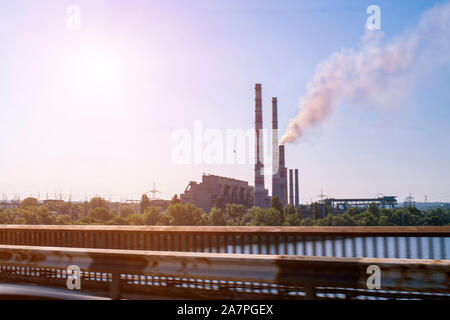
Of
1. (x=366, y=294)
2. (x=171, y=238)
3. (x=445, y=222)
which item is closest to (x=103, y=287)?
(x=171, y=238)

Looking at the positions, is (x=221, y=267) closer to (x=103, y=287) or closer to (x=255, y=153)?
(x=103, y=287)

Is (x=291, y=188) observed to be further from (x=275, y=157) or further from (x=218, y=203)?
(x=275, y=157)

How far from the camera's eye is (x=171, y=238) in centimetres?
888

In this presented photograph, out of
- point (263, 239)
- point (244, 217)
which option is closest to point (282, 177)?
point (244, 217)

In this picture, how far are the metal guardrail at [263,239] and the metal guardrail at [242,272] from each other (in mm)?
2148

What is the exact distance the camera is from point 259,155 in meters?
96.0

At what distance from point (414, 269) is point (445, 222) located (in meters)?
86.0

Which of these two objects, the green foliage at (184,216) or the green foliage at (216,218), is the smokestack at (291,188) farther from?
the green foliage at (184,216)

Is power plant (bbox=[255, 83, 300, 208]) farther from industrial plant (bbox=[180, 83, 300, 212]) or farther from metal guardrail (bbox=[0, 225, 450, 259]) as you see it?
metal guardrail (bbox=[0, 225, 450, 259])

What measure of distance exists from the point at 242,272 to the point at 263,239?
3927mm

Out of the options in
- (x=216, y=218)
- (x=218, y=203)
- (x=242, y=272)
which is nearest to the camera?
(x=242, y=272)

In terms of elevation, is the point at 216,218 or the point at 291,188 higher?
the point at 291,188

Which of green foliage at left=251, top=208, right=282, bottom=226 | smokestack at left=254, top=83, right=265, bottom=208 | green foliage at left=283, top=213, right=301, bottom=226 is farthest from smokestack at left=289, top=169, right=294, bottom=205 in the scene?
green foliage at left=251, top=208, right=282, bottom=226

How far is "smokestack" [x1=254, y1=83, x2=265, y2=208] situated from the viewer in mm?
90938
